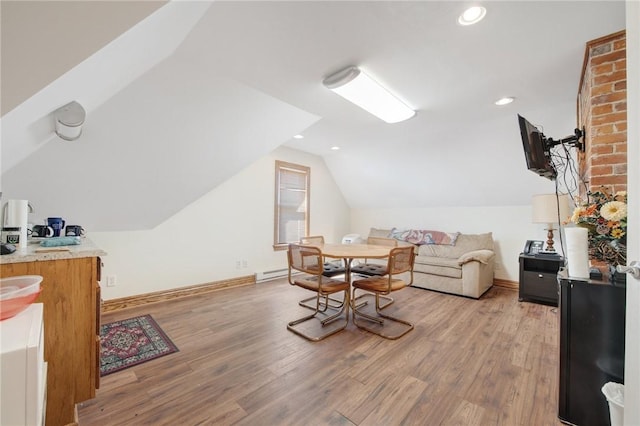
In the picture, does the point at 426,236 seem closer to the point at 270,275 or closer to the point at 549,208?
the point at 549,208

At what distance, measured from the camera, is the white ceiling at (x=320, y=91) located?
58.8 inches

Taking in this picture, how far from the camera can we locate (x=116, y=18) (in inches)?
43.8

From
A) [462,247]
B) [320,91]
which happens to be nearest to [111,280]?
[320,91]

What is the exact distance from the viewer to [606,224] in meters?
1.37

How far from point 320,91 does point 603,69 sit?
6.59 feet

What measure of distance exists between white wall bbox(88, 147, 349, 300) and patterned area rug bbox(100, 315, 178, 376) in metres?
0.67

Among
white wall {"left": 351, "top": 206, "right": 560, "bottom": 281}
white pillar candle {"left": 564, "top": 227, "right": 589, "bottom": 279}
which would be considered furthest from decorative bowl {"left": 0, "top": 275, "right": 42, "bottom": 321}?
white wall {"left": 351, "top": 206, "right": 560, "bottom": 281}

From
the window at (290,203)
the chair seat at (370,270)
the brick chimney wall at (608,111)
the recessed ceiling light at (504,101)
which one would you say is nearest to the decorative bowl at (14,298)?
the chair seat at (370,270)

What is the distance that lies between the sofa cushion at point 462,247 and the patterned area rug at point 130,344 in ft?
13.3

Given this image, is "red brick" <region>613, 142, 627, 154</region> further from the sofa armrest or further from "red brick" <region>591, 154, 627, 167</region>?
the sofa armrest

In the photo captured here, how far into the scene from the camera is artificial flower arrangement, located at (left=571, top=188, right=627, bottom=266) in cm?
131

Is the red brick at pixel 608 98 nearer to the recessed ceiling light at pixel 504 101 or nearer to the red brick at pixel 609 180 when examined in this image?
the red brick at pixel 609 180

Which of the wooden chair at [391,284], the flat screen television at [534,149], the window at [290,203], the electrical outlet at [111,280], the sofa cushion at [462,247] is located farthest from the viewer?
the window at [290,203]

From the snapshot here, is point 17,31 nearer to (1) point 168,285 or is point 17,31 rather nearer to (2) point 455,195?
(1) point 168,285
